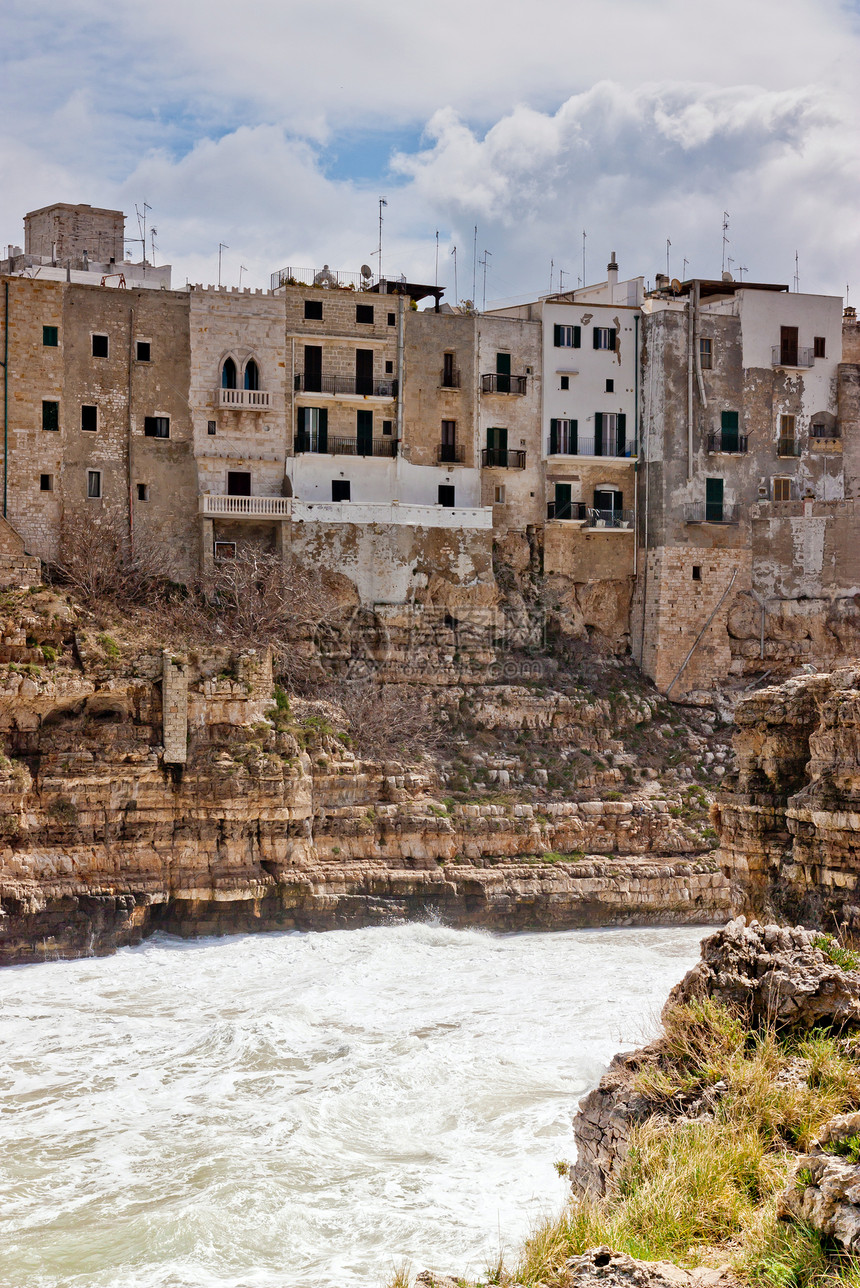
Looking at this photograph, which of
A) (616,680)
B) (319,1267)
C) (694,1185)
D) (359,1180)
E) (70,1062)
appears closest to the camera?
(694,1185)

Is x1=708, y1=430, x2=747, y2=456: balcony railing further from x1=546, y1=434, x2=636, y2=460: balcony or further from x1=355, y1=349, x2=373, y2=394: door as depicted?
x1=355, y1=349, x2=373, y2=394: door

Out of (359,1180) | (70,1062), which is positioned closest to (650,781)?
(70,1062)

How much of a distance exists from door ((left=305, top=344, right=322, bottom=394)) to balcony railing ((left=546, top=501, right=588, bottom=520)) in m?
7.58

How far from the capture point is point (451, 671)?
1407 inches

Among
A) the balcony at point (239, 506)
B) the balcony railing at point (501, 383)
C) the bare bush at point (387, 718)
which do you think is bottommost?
the bare bush at point (387, 718)

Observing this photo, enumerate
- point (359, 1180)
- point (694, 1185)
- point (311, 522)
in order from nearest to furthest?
point (694, 1185) → point (359, 1180) → point (311, 522)

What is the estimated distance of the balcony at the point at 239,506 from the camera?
35.0 m

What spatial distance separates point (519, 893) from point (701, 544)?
13.2 m

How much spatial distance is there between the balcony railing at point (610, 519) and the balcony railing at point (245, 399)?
32.5ft

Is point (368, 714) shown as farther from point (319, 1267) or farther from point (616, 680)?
point (319, 1267)

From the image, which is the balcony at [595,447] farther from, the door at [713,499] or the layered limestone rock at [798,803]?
the layered limestone rock at [798,803]

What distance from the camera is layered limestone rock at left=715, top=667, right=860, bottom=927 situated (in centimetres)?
1622

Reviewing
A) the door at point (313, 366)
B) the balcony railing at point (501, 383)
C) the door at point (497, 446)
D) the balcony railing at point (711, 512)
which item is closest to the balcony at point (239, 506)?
the door at point (313, 366)

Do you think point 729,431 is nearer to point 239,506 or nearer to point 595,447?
point 595,447
